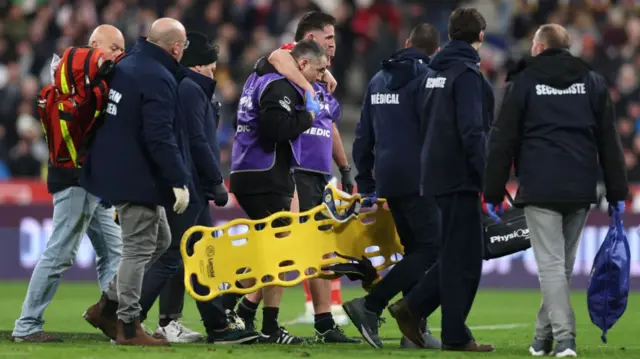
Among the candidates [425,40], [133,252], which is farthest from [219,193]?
[425,40]

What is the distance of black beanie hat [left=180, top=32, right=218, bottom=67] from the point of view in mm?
10930

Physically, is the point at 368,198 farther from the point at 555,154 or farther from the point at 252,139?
the point at 555,154

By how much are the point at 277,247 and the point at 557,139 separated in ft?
7.93

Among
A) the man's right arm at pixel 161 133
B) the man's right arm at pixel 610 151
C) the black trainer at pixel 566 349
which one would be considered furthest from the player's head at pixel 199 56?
the black trainer at pixel 566 349

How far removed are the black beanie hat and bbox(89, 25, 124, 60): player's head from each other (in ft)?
1.78

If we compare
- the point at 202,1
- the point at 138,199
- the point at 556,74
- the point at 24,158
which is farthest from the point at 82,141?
the point at 202,1

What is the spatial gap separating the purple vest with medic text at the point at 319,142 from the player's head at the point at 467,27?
1590 mm

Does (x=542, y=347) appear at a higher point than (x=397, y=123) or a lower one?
lower

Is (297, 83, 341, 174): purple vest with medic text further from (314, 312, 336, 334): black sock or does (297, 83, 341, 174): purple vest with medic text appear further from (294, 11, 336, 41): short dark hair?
(314, 312, 336, 334): black sock

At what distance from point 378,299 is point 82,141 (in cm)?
241

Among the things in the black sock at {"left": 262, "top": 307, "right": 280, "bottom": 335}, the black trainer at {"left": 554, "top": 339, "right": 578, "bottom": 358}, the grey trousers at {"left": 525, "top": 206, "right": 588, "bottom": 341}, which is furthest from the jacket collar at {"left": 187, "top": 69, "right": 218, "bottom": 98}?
the black trainer at {"left": 554, "top": 339, "right": 578, "bottom": 358}

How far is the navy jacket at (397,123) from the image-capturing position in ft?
33.8

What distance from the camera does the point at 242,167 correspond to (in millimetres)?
10734

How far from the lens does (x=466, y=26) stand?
976 cm
